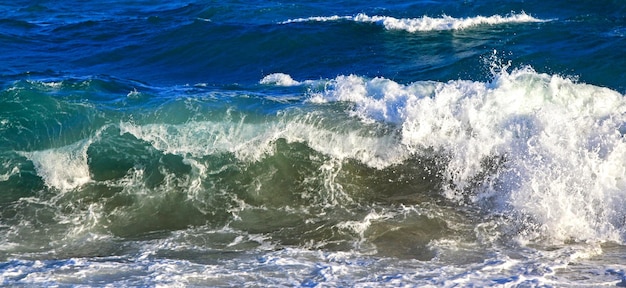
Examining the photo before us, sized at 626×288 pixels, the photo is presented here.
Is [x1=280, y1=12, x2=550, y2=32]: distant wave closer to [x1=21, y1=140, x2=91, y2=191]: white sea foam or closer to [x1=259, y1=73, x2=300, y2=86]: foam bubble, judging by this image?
[x1=259, y1=73, x2=300, y2=86]: foam bubble

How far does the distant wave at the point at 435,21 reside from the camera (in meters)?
18.6

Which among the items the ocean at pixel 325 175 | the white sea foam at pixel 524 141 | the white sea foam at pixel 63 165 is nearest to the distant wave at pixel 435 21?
the ocean at pixel 325 175

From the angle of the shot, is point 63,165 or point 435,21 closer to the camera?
point 63,165

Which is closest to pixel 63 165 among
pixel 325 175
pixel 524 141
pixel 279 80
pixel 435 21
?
pixel 325 175

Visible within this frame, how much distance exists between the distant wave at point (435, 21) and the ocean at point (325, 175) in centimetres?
249

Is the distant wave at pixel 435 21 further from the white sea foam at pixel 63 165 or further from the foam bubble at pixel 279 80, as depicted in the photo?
the white sea foam at pixel 63 165

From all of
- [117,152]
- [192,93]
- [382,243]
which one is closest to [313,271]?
[382,243]

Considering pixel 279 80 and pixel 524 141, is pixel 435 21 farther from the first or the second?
pixel 524 141

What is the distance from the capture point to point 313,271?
7.90 meters

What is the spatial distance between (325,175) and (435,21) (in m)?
9.63

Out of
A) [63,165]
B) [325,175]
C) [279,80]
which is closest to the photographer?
[325,175]

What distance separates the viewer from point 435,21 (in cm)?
1922

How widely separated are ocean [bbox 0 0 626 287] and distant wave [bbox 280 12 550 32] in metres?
2.49

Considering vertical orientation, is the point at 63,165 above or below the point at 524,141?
below
